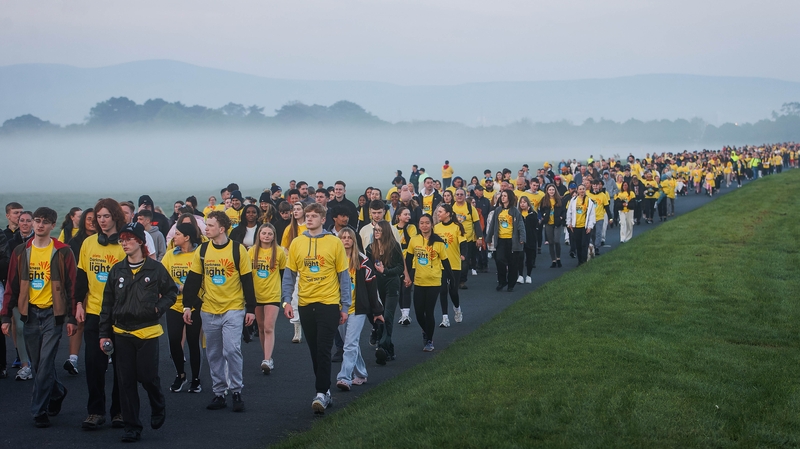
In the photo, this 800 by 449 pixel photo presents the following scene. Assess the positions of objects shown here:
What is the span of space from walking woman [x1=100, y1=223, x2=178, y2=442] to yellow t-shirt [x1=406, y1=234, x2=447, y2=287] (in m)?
4.72

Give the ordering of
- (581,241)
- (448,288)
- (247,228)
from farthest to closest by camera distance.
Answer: (581,241), (448,288), (247,228)

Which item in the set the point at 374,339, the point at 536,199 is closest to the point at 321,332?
the point at 374,339

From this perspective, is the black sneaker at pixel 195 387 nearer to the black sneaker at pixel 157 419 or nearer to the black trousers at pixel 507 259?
the black sneaker at pixel 157 419

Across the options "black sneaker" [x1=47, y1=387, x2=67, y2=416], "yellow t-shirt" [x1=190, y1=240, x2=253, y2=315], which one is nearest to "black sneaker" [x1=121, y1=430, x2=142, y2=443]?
"black sneaker" [x1=47, y1=387, x2=67, y2=416]

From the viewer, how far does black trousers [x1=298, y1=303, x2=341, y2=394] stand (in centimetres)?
830

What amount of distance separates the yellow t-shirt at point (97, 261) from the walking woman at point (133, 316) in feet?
2.52

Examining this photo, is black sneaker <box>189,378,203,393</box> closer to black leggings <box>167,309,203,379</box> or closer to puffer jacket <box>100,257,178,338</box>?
black leggings <box>167,309,203,379</box>

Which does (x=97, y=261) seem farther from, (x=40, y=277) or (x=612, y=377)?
(x=612, y=377)

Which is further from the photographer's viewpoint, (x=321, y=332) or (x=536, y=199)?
(x=536, y=199)

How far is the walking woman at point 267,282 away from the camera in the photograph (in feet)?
33.4

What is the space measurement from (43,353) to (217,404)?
5.86 feet

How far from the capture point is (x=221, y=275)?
855 cm

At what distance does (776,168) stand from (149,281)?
6502cm

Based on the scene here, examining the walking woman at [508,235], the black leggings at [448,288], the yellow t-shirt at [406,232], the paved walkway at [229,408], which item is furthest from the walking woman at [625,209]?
the yellow t-shirt at [406,232]
